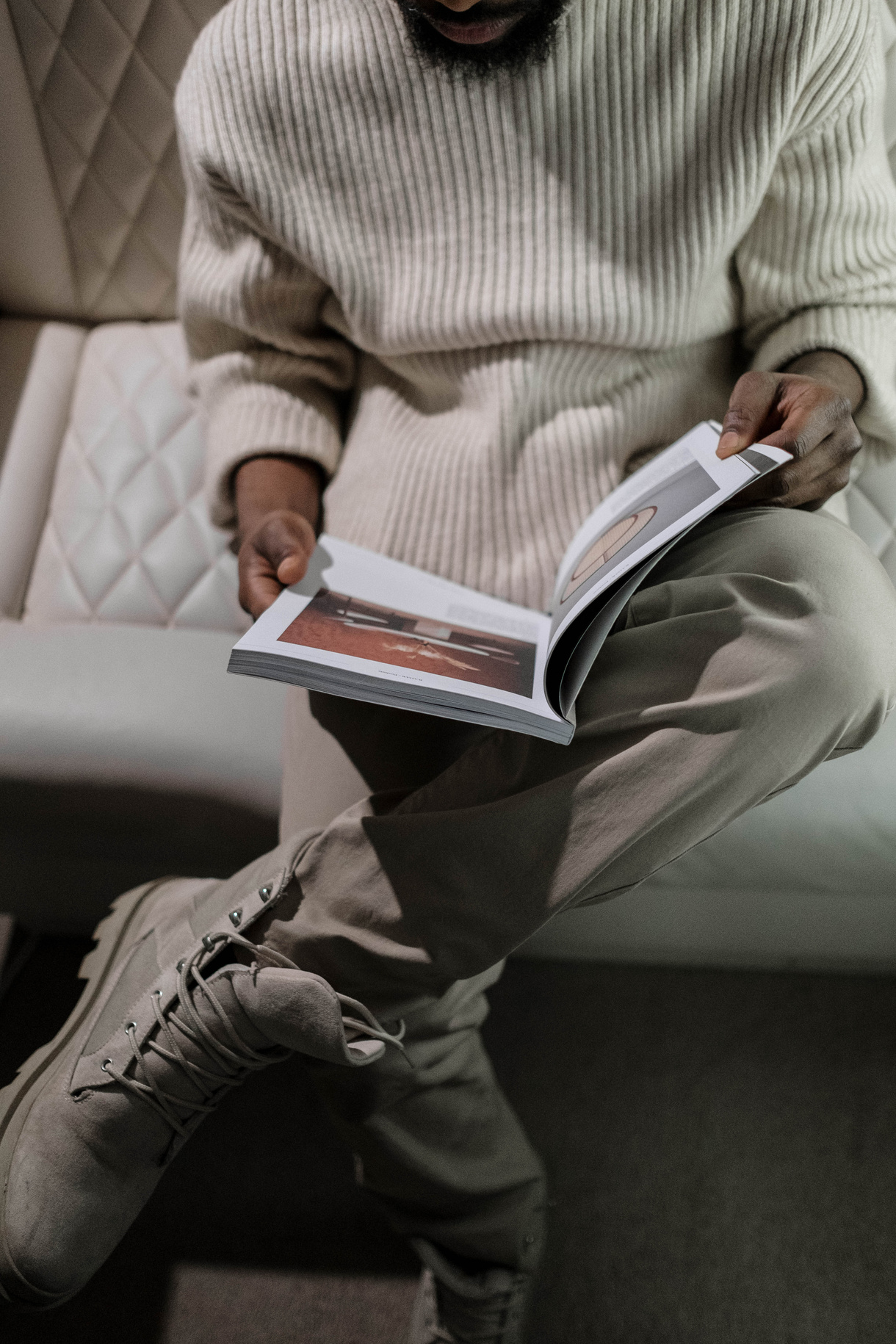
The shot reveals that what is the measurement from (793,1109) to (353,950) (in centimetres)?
60

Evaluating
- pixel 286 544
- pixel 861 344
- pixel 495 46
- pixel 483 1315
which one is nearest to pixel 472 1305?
pixel 483 1315

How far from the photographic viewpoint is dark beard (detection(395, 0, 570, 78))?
64cm

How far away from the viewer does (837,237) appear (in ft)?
2.33

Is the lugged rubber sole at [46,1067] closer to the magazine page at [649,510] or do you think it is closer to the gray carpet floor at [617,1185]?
the gray carpet floor at [617,1185]

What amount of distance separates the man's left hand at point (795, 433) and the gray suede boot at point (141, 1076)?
0.43 metres

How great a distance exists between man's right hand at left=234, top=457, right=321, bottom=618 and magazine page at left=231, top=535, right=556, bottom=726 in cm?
2

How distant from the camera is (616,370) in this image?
76 centimetres

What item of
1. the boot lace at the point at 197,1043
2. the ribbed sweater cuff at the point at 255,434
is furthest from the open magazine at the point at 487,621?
the boot lace at the point at 197,1043

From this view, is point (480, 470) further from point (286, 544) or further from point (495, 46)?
point (495, 46)

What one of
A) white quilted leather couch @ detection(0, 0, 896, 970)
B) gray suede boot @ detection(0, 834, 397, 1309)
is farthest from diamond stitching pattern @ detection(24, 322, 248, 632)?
gray suede boot @ detection(0, 834, 397, 1309)

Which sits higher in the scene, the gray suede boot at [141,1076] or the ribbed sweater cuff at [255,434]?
the ribbed sweater cuff at [255,434]

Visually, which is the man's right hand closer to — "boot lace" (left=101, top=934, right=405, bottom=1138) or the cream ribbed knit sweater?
the cream ribbed knit sweater

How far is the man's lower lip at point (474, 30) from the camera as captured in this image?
0.64 m

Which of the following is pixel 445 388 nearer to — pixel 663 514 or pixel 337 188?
pixel 337 188
